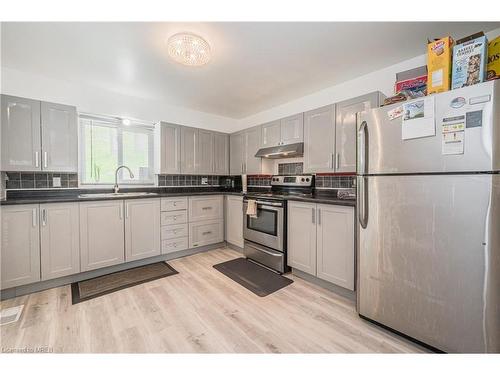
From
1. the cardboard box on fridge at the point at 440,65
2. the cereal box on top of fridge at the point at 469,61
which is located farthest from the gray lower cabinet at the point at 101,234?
the cereal box on top of fridge at the point at 469,61

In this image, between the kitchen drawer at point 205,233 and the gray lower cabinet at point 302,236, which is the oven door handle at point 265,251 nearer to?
the gray lower cabinet at point 302,236

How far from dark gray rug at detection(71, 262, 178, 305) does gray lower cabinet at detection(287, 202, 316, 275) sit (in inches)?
59.5

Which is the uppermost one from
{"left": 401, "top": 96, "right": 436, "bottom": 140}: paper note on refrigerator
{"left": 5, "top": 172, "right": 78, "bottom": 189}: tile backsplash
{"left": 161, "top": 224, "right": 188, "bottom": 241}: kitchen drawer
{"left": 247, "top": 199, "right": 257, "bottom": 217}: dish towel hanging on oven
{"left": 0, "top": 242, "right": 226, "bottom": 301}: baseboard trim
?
{"left": 401, "top": 96, "right": 436, "bottom": 140}: paper note on refrigerator

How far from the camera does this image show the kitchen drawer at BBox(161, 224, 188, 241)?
2.92m

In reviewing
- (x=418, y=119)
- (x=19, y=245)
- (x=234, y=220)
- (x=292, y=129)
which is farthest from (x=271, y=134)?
A: (x=19, y=245)

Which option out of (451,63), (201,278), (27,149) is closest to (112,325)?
(201,278)

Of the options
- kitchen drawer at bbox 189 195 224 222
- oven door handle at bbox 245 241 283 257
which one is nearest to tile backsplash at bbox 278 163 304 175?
kitchen drawer at bbox 189 195 224 222

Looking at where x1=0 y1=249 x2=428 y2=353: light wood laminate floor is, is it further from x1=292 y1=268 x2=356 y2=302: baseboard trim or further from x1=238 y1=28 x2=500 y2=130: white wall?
x1=238 y1=28 x2=500 y2=130: white wall

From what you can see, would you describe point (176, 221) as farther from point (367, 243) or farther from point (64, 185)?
point (367, 243)

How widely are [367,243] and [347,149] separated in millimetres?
1098

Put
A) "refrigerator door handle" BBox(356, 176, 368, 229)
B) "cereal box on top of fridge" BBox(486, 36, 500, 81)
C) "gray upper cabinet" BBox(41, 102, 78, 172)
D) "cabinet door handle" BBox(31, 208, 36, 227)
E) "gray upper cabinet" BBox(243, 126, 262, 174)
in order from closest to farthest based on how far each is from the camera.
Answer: "cereal box on top of fridge" BBox(486, 36, 500, 81), "refrigerator door handle" BBox(356, 176, 368, 229), "cabinet door handle" BBox(31, 208, 36, 227), "gray upper cabinet" BBox(41, 102, 78, 172), "gray upper cabinet" BBox(243, 126, 262, 174)
